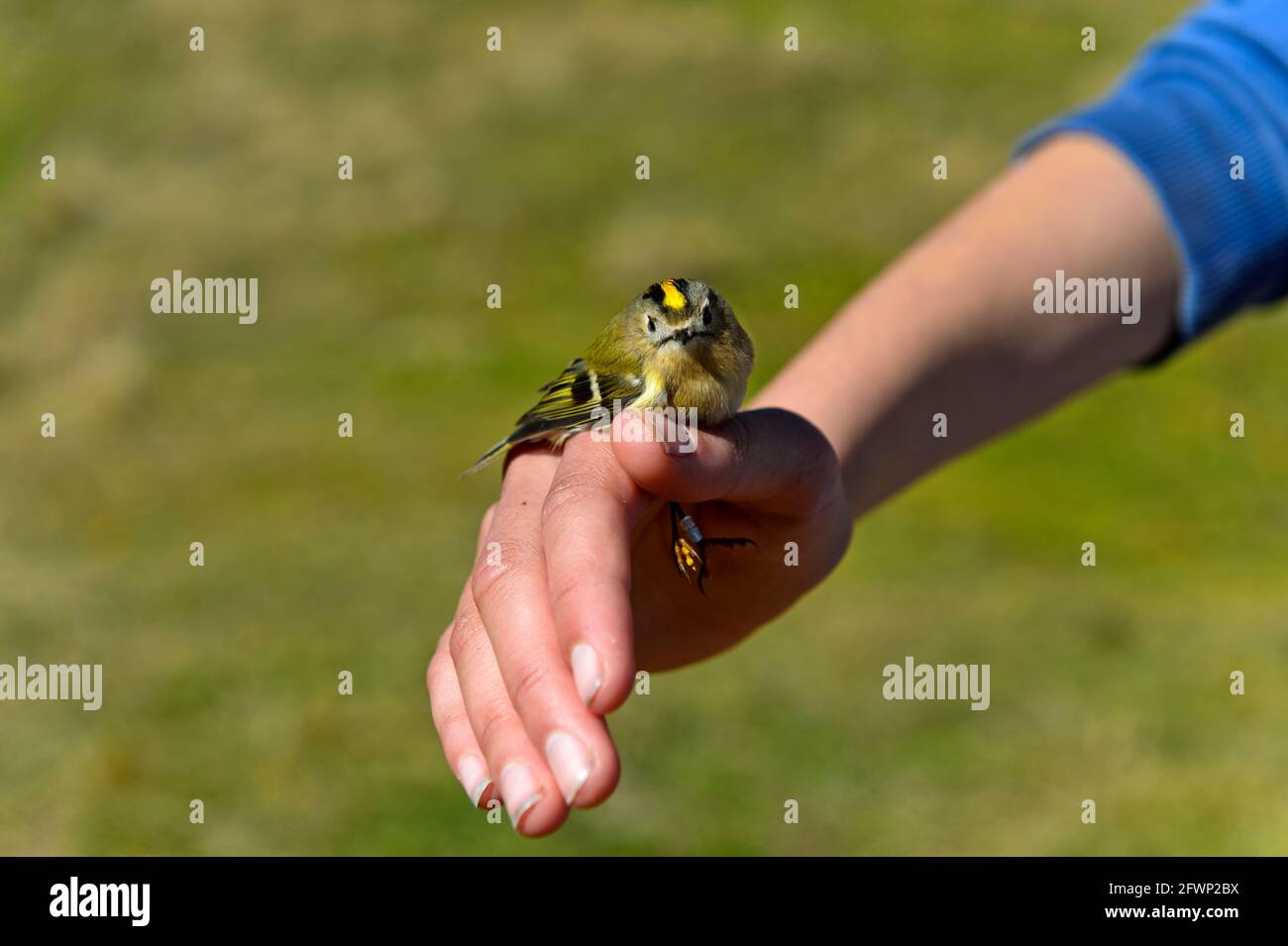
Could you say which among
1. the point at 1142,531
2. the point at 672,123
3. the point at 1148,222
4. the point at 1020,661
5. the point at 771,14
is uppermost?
the point at 771,14

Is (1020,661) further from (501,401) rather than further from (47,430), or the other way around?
(47,430)

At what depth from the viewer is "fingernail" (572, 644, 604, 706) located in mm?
2500

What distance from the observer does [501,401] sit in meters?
14.1

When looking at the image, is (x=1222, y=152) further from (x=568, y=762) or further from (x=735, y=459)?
(x=568, y=762)

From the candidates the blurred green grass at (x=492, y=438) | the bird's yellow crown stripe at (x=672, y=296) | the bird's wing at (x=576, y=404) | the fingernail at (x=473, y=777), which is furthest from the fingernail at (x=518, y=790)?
the blurred green grass at (x=492, y=438)

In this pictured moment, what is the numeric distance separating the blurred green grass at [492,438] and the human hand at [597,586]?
4747mm

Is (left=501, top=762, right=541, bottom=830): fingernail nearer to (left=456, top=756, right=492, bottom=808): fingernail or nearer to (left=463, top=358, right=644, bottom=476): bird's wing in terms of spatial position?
(left=456, top=756, right=492, bottom=808): fingernail

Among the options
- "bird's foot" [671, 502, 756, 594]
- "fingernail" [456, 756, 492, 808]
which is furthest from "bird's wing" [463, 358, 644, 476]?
"fingernail" [456, 756, 492, 808]

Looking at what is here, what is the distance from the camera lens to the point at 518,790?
2.47m

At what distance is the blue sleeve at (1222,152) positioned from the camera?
4.38 m

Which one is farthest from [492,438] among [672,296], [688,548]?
[688,548]

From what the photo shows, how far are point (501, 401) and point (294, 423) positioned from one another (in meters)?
2.14

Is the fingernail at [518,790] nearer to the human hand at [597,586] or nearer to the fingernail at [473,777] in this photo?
the human hand at [597,586]
